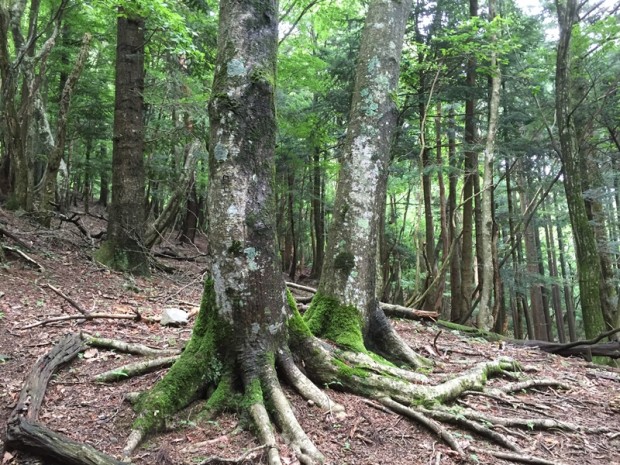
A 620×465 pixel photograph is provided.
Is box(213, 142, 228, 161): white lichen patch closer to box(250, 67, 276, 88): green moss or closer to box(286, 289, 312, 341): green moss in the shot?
box(250, 67, 276, 88): green moss

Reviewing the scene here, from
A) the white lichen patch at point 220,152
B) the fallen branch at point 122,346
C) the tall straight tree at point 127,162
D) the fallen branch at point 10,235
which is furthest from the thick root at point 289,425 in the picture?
the fallen branch at point 10,235

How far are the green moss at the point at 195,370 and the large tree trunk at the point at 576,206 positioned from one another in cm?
784

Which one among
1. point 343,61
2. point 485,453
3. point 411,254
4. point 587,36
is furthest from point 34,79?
point 411,254

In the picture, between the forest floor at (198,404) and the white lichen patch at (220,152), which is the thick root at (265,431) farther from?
the white lichen patch at (220,152)

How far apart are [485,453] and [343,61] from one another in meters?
11.2

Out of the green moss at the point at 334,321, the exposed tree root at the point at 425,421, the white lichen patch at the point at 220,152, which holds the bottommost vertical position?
the exposed tree root at the point at 425,421

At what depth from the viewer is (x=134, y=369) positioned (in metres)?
4.02

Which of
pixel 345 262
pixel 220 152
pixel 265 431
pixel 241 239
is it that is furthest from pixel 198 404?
pixel 345 262

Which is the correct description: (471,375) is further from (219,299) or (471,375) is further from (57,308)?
(57,308)

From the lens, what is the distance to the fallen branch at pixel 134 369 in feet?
12.8

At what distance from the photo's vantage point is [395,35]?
→ 5.49 metres

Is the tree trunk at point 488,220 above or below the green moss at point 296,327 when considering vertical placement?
above

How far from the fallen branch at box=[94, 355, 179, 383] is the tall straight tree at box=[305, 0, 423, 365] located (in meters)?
1.67

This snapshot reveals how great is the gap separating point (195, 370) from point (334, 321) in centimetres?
185
